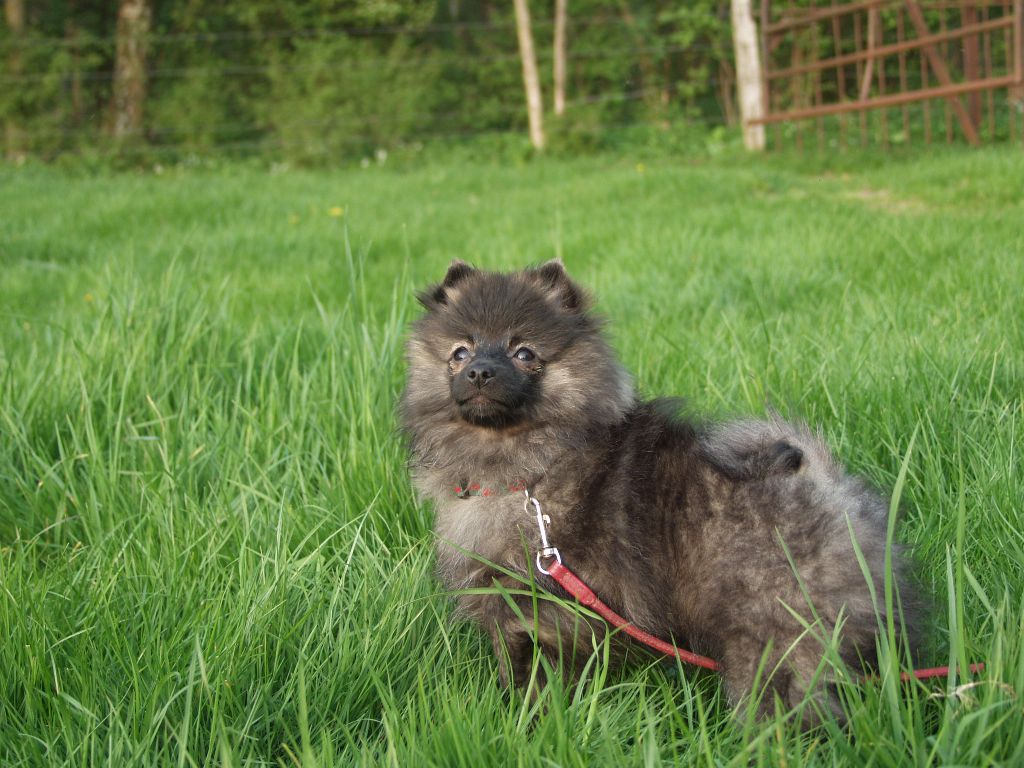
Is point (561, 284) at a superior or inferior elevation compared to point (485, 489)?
superior

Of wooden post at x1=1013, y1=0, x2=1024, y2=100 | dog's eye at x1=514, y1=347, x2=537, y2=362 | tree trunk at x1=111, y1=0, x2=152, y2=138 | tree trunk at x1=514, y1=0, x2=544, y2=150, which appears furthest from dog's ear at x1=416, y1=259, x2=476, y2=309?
tree trunk at x1=111, y1=0, x2=152, y2=138

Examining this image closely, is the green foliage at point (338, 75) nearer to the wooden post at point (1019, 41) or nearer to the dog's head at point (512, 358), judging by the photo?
the wooden post at point (1019, 41)

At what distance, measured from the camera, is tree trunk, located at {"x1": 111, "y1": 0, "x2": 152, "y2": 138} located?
57.6 ft

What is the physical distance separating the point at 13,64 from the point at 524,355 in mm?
18814

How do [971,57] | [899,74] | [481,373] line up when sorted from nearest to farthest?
[481,373] → [971,57] → [899,74]

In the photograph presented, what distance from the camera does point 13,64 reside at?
17.4 meters

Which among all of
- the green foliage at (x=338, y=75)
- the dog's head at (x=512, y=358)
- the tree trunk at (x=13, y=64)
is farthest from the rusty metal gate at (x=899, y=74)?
the tree trunk at (x=13, y=64)

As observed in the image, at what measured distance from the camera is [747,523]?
6.34 feet

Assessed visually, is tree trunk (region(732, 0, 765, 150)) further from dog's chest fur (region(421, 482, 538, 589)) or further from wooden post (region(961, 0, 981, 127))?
dog's chest fur (region(421, 482, 538, 589))

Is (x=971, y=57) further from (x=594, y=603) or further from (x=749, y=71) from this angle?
(x=594, y=603)

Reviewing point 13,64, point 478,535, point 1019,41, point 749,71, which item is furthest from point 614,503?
point 13,64

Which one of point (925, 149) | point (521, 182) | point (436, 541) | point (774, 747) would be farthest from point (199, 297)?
point (925, 149)

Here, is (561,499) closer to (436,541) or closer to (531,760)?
(436,541)

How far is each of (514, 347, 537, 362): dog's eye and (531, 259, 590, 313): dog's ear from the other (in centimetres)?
26
